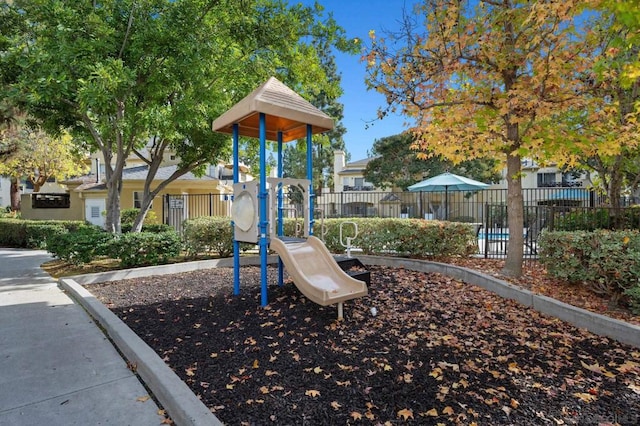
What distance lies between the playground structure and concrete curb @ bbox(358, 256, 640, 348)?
238 centimetres

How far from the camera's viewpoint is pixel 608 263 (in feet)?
14.3

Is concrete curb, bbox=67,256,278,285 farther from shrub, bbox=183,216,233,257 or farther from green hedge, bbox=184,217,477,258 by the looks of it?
green hedge, bbox=184,217,477,258

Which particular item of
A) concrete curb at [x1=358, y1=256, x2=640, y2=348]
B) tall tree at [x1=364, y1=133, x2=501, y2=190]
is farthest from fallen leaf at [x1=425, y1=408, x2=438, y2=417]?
Result: tall tree at [x1=364, y1=133, x2=501, y2=190]

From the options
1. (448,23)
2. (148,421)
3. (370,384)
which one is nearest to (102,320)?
(148,421)

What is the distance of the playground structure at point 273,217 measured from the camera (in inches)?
176

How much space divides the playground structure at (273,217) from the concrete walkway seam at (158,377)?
169cm

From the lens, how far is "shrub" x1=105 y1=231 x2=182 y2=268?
7.51 meters

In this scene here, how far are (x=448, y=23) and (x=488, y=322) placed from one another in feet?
14.1

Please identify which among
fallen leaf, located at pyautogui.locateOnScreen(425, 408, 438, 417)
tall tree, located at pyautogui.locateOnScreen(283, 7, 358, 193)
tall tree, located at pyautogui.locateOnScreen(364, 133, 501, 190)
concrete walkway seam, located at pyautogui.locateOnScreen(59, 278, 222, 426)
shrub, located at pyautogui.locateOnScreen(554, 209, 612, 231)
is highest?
tall tree, located at pyautogui.locateOnScreen(283, 7, 358, 193)

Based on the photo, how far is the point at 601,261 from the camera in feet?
14.6

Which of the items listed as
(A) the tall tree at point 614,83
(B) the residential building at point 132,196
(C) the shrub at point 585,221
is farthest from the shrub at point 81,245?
(C) the shrub at point 585,221

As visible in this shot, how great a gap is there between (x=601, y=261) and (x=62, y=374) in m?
6.10

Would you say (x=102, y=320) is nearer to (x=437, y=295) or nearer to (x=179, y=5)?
(x=437, y=295)

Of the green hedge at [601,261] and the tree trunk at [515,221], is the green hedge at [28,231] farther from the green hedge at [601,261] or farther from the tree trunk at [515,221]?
the green hedge at [601,261]
